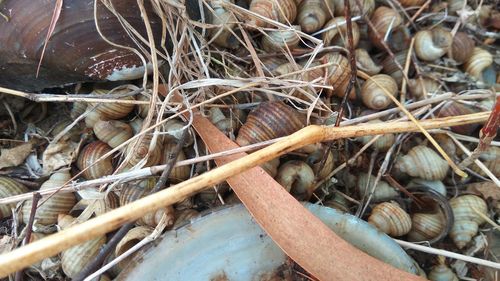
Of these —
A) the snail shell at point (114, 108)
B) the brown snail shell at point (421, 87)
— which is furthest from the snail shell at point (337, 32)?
the snail shell at point (114, 108)

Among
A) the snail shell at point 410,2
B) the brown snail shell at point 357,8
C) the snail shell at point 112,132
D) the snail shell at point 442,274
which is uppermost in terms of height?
the brown snail shell at point 357,8

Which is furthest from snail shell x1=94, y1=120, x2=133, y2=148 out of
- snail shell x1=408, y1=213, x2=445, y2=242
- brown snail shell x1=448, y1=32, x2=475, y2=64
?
brown snail shell x1=448, y1=32, x2=475, y2=64

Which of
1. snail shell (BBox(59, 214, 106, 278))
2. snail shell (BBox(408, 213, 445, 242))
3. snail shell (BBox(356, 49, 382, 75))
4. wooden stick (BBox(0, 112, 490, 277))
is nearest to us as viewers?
wooden stick (BBox(0, 112, 490, 277))

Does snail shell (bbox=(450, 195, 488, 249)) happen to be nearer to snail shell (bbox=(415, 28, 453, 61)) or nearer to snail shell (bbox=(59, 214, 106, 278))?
snail shell (bbox=(415, 28, 453, 61))

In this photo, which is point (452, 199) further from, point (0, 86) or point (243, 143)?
point (0, 86)

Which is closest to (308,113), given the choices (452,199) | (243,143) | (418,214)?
(243,143)

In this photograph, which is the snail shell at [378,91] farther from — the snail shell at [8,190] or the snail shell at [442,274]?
the snail shell at [8,190]

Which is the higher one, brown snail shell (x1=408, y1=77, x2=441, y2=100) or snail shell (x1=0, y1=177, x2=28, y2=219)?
snail shell (x1=0, y1=177, x2=28, y2=219)
